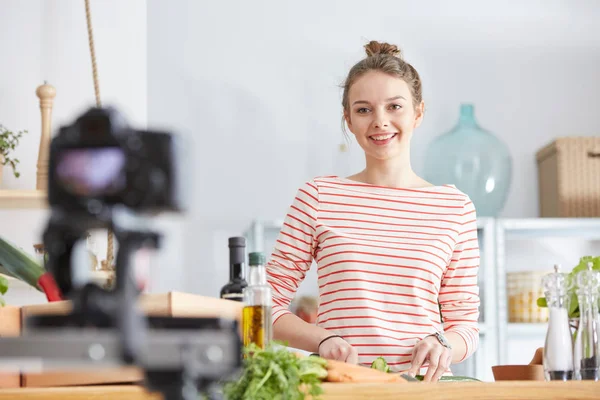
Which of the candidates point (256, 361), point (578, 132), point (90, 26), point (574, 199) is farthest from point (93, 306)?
point (578, 132)

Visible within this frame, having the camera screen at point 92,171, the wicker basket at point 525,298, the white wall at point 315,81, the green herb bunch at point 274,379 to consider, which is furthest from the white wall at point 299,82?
the camera screen at point 92,171

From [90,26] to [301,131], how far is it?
0.94 metres

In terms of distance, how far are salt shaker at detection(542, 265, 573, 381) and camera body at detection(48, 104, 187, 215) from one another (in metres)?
1.00

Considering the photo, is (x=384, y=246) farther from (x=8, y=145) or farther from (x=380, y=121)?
(x=8, y=145)

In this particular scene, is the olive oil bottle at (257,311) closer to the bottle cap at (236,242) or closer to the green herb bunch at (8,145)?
the bottle cap at (236,242)

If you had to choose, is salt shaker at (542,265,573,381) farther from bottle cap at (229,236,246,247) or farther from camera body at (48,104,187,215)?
camera body at (48,104,187,215)

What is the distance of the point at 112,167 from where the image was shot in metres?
0.48

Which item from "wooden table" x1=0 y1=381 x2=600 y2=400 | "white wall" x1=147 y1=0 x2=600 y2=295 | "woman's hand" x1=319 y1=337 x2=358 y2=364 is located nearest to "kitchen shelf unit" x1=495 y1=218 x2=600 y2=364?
"white wall" x1=147 y1=0 x2=600 y2=295

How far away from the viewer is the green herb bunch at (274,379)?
1011 millimetres

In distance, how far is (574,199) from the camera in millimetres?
3264

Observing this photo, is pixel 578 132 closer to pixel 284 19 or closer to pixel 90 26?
pixel 284 19

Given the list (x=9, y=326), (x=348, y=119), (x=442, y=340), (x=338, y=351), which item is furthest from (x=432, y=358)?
(x=9, y=326)

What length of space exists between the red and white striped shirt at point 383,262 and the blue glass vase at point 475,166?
154 cm

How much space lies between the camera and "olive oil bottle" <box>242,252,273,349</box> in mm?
1195
